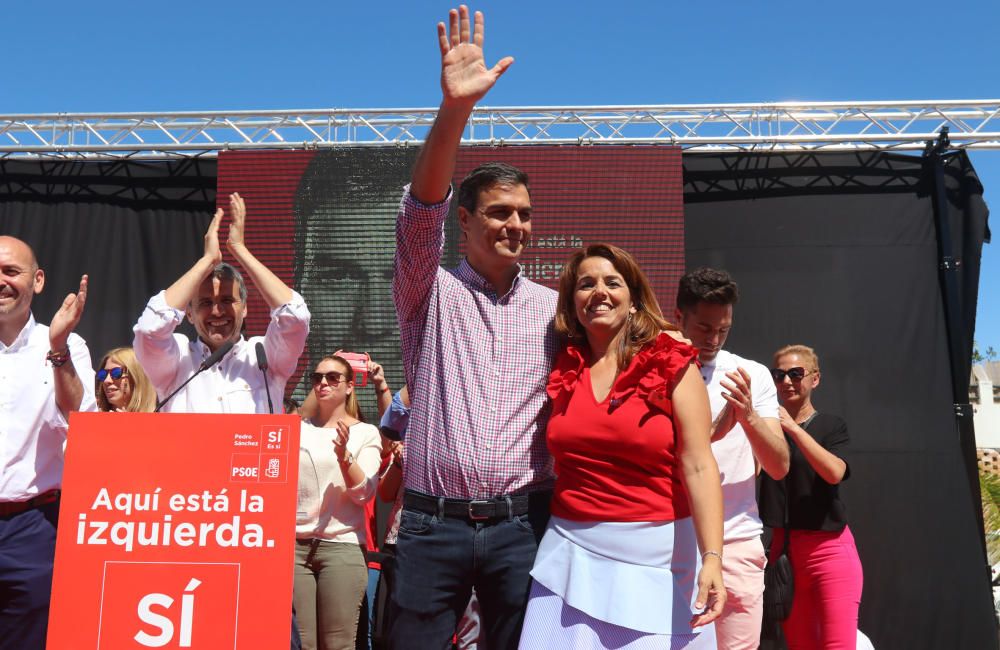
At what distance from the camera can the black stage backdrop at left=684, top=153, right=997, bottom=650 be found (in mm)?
4922

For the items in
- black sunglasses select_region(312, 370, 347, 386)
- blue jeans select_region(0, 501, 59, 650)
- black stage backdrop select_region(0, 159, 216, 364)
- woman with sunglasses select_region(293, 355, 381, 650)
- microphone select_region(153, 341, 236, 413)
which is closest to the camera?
microphone select_region(153, 341, 236, 413)

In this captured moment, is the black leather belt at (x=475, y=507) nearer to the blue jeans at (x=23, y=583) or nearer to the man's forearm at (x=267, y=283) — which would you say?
the man's forearm at (x=267, y=283)

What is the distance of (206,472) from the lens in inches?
79.6

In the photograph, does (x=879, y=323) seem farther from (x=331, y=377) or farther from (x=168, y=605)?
(x=168, y=605)

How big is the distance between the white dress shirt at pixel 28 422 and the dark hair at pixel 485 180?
146cm

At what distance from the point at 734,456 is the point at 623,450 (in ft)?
3.20

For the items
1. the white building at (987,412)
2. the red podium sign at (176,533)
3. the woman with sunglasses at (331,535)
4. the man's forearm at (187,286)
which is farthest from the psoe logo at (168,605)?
the white building at (987,412)

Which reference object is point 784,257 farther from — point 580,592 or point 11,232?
point 11,232

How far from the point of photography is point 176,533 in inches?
78.1

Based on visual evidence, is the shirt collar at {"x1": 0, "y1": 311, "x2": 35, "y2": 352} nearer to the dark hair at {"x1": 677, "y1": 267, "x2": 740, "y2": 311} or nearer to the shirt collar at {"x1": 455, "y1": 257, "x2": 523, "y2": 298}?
the shirt collar at {"x1": 455, "y1": 257, "x2": 523, "y2": 298}

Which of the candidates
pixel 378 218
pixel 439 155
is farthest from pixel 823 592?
pixel 378 218

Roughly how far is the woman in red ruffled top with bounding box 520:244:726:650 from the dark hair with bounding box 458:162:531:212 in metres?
0.34

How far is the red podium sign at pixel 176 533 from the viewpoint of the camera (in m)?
1.93

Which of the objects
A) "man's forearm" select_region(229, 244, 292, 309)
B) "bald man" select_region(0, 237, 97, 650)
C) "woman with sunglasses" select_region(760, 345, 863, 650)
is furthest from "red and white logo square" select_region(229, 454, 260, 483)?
"woman with sunglasses" select_region(760, 345, 863, 650)
